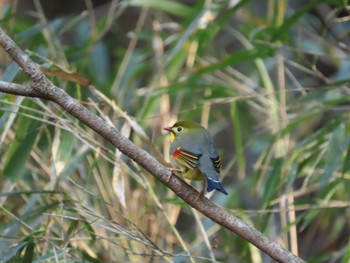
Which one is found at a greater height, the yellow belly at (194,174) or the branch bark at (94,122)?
the yellow belly at (194,174)

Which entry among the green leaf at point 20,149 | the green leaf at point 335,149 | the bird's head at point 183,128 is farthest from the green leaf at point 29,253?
the green leaf at point 335,149

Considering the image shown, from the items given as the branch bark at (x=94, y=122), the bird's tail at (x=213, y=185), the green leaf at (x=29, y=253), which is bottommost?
the green leaf at (x=29, y=253)

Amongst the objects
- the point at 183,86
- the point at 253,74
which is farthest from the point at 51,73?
the point at 253,74

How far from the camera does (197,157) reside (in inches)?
101

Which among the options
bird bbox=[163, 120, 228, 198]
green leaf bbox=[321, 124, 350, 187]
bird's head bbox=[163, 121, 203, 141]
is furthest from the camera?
green leaf bbox=[321, 124, 350, 187]

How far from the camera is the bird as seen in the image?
8.25 feet

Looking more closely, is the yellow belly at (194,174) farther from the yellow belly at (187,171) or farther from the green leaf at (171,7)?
the green leaf at (171,7)

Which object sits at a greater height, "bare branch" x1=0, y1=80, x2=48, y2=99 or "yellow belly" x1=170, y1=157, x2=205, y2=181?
"yellow belly" x1=170, y1=157, x2=205, y2=181

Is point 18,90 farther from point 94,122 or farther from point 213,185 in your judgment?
point 213,185

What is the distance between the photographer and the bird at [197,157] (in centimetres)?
252

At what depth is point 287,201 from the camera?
3.42 meters

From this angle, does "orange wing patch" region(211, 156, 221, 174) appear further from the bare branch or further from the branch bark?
the bare branch

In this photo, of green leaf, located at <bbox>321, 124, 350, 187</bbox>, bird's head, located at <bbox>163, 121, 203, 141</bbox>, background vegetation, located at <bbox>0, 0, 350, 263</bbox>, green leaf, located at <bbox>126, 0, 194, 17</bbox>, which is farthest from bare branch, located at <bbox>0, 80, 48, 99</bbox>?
green leaf, located at <bbox>126, 0, 194, 17</bbox>

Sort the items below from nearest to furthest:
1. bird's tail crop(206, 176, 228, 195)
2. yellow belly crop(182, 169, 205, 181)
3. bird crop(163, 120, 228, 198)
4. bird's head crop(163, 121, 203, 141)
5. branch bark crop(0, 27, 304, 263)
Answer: branch bark crop(0, 27, 304, 263) < bird's tail crop(206, 176, 228, 195) < bird crop(163, 120, 228, 198) < yellow belly crop(182, 169, 205, 181) < bird's head crop(163, 121, 203, 141)
